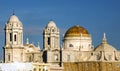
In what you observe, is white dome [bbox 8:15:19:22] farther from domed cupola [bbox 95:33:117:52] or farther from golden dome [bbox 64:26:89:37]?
domed cupola [bbox 95:33:117:52]

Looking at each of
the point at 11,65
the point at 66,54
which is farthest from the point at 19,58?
the point at 11,65

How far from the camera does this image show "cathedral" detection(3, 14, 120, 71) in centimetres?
12606

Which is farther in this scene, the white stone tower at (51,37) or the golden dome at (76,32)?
the white stone tower at (51,37)

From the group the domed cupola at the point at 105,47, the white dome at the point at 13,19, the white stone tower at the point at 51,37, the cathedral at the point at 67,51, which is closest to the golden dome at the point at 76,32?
the cathedral at the point at 67,51

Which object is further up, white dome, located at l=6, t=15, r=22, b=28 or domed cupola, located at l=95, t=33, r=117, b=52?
white dome, located at l=6, t=15, r=22, b=28

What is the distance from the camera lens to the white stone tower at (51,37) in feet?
431

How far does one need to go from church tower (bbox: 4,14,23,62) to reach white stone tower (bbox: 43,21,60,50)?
6.27 m

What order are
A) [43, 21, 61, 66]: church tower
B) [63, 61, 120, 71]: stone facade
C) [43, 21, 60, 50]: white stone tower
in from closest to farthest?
1. [63, 61, 120, 71]: stone facade
2. [43, 21, 61, 66]: church tower
3. [43, 21, 60, 50]: white stone tower

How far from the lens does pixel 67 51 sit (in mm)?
127688

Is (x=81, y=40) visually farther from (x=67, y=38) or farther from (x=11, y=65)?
(x=11, y=65)

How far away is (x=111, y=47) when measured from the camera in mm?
127500

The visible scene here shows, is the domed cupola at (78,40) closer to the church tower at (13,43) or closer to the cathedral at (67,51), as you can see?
the cathedral at (67,51)

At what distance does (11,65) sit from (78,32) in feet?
140

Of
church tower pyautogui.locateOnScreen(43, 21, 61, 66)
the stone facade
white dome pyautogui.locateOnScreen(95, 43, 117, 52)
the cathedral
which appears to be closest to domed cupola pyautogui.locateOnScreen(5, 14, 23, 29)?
the cathedral
